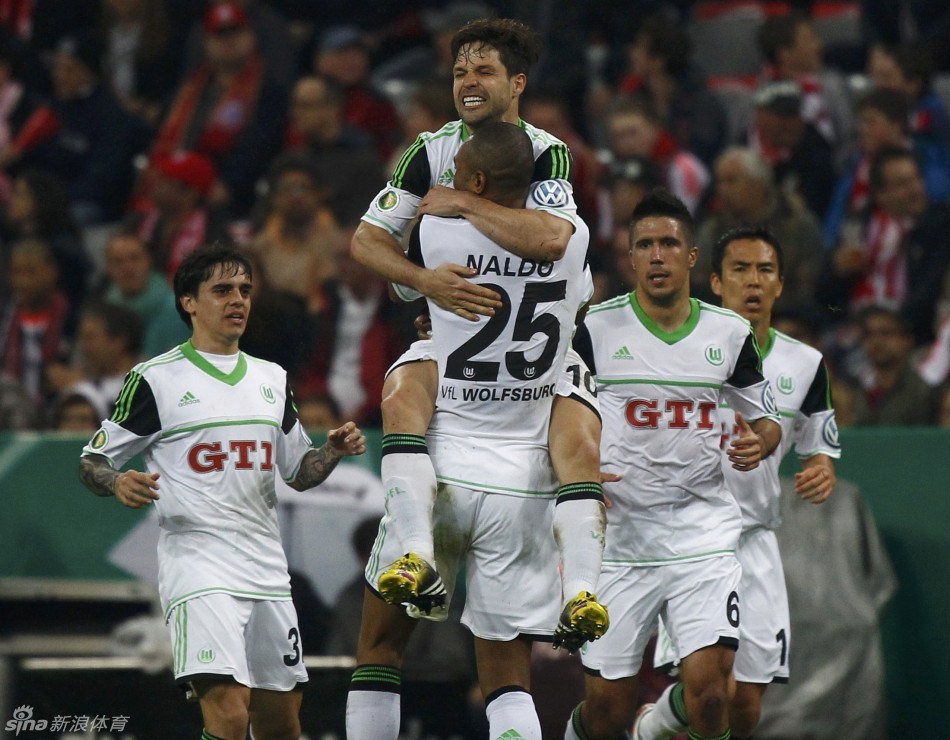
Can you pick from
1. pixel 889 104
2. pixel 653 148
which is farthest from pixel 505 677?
pixel 889 104

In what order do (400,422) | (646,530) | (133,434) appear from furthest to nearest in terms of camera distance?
(646,530) → (133,434) → (400,422)

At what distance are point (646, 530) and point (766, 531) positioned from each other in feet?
2.82

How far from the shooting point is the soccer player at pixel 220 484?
720 cm

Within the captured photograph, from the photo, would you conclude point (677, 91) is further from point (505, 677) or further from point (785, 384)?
point (505, 677)

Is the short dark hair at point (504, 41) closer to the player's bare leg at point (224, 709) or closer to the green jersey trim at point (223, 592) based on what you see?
the green jersey trim at point (223, 592)

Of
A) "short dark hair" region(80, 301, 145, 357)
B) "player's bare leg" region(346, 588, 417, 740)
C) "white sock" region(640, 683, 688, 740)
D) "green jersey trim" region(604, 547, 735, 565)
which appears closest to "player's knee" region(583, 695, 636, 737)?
"white sock" region(640, 683, 688, 740)

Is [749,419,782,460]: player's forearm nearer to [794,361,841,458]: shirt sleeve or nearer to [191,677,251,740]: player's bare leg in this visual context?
[794,361,841,458]: shirt sleeve

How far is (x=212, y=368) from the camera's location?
24.9 ft

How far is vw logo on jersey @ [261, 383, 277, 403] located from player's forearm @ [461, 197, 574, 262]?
4.99ft

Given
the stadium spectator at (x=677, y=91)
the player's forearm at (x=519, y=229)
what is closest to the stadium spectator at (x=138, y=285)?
the stadium spectator at (x=677, y=91)

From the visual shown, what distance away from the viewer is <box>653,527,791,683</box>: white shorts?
822 cm

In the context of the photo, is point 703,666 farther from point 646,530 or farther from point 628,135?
point 628,135

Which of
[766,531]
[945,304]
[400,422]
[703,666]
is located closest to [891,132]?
[945,304]

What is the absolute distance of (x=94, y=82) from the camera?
15016 mm
